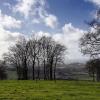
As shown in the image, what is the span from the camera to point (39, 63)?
10969 cm

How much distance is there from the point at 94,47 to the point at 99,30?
4424 millimetres

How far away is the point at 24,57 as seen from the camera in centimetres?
11225

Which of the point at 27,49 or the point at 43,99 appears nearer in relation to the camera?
the point at 43,99

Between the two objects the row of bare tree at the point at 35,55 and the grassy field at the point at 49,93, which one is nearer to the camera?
the grassy field at the point at 49,93

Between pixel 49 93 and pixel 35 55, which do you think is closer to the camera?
pixel 49 93

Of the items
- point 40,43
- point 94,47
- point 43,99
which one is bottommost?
point 43,99

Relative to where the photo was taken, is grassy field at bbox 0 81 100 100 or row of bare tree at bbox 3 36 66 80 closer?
grassy field at bbox 0 81 100 100

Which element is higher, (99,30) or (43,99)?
(99,30)

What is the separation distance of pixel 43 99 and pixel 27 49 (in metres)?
82.8

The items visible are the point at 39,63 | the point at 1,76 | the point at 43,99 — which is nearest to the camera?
the point at 43,99

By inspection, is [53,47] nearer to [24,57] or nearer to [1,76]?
[24,57]

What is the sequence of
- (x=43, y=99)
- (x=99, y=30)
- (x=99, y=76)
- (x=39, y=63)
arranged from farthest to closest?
(x=99, y=76), (x=39, y=63), (x=99, y=30), (x=43, y=99)

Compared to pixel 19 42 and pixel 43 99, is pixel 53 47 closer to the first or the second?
pixel 19 42

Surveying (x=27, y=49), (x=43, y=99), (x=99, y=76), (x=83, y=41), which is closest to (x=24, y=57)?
(x=27, y=49)
